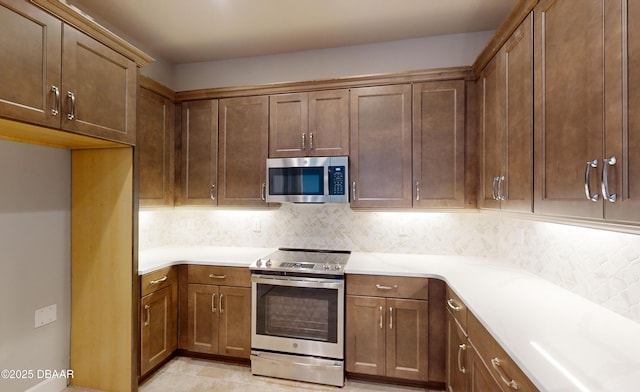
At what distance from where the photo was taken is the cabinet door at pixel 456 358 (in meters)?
1.62

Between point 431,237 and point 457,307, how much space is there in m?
0.96

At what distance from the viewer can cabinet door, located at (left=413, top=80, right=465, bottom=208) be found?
2.34m

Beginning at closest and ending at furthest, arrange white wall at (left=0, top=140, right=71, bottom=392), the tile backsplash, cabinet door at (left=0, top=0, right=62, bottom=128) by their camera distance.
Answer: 1. cabinet door at (left=0, top=0, right=62, bottom=128)
2. the tile backsplash
3. white wall at (left=0, top=140, right=71, bottom=392)

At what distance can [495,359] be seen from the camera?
3.95 ft

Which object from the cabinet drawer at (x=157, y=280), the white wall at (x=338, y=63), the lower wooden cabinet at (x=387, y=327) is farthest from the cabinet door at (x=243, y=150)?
the lower wooden cabinet at (x=387, y=327)

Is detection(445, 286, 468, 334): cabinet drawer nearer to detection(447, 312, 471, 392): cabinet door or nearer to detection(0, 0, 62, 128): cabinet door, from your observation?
detection(447, 312, 471, 392): cabinet door

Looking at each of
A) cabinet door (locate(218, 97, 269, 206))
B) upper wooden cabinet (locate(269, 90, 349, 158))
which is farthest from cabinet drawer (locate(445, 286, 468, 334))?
cabinet door (locate(218, 97, 269, 206))

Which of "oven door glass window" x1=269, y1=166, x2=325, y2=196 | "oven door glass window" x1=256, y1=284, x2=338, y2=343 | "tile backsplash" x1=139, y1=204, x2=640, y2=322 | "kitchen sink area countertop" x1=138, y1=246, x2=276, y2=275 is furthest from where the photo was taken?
"oven door glass window" x1=269, y1=166, x2=325, y2=196

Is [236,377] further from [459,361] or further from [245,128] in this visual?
[245,128]

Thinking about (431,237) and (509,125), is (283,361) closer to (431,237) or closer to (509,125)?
(431,237)

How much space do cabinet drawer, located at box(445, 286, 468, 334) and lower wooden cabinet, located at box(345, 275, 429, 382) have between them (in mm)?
184

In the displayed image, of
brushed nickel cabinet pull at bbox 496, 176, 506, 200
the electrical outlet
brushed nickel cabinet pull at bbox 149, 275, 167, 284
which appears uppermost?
brushed nickel cabinet pull at bbox 496, 176, 506, 200

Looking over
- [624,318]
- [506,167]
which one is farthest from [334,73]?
[624,318]

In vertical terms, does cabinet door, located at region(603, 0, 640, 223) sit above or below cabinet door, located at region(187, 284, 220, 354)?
above
